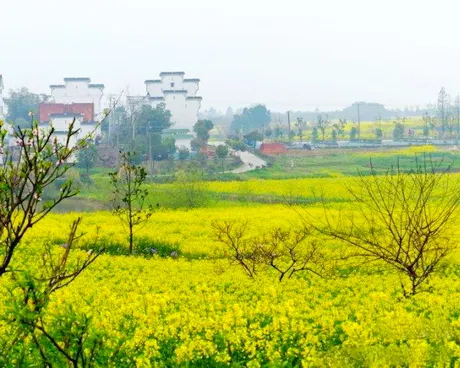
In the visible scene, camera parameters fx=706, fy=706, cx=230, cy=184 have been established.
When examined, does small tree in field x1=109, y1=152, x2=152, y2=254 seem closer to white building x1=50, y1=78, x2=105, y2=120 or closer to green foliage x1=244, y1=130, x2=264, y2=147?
green foliage x1=244, y1=130, x2=264, y2=147

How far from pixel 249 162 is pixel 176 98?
17.1 m

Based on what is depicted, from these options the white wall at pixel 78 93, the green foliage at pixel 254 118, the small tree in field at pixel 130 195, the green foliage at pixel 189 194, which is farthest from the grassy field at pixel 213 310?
the green foliage at pixel 254 118

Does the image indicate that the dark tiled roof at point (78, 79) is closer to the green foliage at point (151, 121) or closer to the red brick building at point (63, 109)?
the red brick building at point (63, 109)

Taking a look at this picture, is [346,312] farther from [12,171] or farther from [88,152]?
[88,152]

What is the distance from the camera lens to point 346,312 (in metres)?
10.2

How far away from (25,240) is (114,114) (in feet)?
159

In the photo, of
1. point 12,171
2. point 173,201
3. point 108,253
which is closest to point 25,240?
point 108,253

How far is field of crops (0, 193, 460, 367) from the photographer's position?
22.0ft

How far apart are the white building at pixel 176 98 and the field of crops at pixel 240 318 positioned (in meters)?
49.2

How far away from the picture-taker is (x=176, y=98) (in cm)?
6881

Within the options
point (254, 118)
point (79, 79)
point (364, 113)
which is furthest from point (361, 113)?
point (79, 79)

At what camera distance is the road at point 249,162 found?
51.4 metres

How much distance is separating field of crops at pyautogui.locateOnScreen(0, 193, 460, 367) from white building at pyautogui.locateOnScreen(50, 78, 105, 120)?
187ft

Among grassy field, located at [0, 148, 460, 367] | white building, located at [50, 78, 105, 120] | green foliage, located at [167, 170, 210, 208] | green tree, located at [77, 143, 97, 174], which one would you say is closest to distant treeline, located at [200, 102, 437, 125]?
white building, located at [50, 78, 105, 120]
